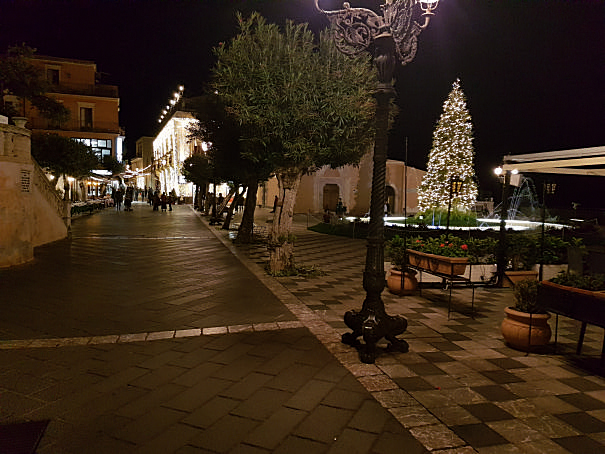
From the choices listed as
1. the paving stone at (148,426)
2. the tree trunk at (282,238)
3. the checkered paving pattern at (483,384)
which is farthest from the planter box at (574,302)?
the tree trunk at (282,238)

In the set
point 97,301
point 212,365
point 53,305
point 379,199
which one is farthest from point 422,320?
point 53,305

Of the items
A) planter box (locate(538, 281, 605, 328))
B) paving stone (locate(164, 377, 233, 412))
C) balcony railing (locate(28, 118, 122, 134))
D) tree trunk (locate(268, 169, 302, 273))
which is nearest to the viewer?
paving stone (locate(164, 377, 233, 412))

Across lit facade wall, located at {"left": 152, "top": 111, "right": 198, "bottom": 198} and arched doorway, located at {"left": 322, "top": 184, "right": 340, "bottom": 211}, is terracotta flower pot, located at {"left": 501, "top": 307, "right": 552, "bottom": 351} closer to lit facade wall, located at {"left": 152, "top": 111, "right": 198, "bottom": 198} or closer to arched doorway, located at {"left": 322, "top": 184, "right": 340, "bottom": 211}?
arched doorway, located at {"left": 322, "top": 184, "right": 340, "bottom": 211}

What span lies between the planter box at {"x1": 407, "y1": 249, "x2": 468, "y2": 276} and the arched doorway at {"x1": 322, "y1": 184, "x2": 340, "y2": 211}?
26574 millimetres

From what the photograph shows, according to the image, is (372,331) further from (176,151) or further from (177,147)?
(176,151)

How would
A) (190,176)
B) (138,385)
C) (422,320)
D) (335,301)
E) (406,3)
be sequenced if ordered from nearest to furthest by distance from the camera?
(138,385) → (406,3) → (422,320) → (335,301) → (190,176)

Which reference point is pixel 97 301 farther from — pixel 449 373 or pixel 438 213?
pixel 438 213

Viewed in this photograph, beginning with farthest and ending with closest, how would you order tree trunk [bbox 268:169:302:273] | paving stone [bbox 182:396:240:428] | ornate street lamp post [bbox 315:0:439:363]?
tree trunk [bbox 268:169:302:273]
ornate street lamp post [bbox 315:0:439:363]
paving stone [bbox 182:396:240:428]

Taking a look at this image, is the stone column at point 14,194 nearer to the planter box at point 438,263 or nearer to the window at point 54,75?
the planter box at point 438,263

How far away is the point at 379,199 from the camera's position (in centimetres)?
443

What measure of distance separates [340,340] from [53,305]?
4303 millimetres

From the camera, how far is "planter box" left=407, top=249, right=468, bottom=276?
240 inches

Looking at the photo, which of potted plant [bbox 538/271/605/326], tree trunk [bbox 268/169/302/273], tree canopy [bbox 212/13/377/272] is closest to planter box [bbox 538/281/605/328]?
potted plant [bbox 538/271/605/326]

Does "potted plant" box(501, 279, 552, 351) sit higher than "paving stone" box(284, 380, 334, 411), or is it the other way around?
"potted plant" box(501, 279, 552, 351)
